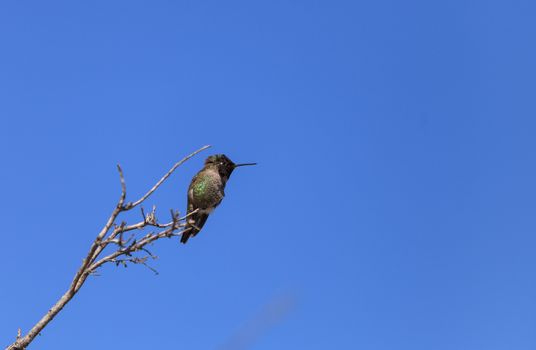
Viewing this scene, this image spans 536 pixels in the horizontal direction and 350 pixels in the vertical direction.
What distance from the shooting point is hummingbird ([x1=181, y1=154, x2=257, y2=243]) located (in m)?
12.2

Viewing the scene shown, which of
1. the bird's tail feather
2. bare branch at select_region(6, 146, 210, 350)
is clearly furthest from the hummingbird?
bare branch at select_region(6, 146, 210, 350)

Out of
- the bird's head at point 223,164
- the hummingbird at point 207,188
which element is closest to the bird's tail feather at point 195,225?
the hummingbird at point 207,188

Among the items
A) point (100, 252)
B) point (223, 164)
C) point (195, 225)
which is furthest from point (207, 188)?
point (100, 252)

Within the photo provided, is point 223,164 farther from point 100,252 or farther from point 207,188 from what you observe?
point 100,252

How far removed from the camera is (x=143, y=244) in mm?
7711

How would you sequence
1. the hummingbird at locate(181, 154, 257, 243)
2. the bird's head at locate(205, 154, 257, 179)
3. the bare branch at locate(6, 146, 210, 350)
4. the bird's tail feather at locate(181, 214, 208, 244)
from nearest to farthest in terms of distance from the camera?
the bare branch at locate(6, 146, 210, 350), the bird's tail feather at locate(181, 214, 208, 244), the hummingbird at locate(181, 154, 257, 243), the bird's head at locate(205, 154, 257, 179)

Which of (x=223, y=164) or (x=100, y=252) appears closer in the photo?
(x=100, y=252)

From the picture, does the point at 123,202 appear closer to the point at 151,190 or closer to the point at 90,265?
the point at 151,190

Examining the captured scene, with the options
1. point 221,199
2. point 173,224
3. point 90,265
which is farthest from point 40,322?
point 221,199

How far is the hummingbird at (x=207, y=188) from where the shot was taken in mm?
12211

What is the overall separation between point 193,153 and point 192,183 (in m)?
5.12

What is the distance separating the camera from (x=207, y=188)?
1235cm

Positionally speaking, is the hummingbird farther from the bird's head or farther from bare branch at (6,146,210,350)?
bare branch at (6,146,210,350)

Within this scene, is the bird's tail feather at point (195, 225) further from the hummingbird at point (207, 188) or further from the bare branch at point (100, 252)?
the bare branch at point (100, 252)
